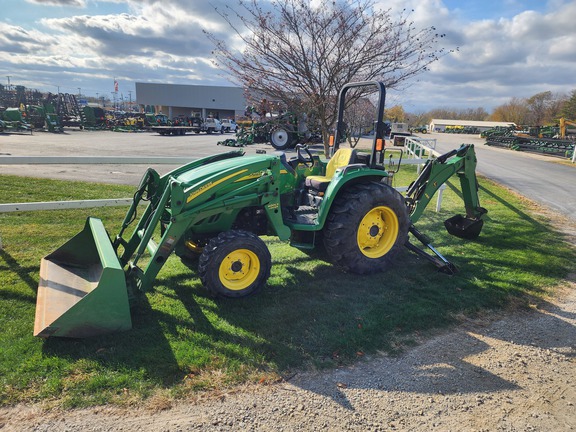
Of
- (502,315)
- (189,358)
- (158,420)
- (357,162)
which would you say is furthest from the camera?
(357,162)

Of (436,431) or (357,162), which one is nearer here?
(436,431)

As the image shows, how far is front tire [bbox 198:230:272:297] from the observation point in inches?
150

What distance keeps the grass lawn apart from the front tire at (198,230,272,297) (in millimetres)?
183

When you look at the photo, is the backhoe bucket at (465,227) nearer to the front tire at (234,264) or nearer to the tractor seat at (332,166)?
the tractor seat at (332,166)

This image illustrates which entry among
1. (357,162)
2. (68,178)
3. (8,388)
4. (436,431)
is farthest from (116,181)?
(436,431)

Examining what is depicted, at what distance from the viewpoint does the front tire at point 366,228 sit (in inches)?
180

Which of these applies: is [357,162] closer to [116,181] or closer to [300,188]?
[300,188]

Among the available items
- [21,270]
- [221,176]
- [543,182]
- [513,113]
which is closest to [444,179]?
[221,176]

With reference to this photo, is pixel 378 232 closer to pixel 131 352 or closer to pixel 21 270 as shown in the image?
pixel 131 352

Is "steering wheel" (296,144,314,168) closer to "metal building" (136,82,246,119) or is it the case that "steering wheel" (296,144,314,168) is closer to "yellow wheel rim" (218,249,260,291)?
"yellow wheel rim" (218,249,260,291)

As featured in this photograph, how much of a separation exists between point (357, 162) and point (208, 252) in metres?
2.48

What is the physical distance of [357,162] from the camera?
5270 mm

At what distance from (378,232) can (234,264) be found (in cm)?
205

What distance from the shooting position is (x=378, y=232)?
5.09 m
